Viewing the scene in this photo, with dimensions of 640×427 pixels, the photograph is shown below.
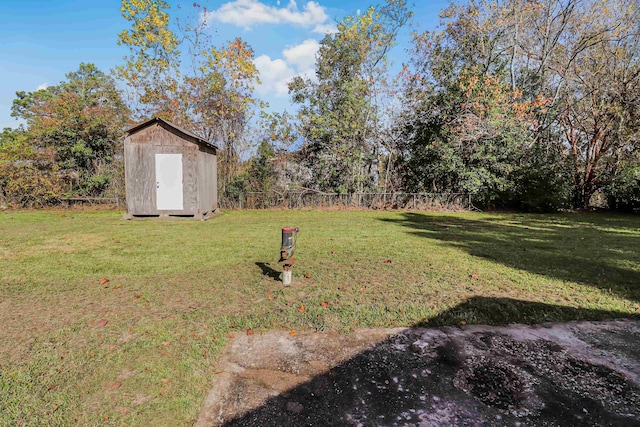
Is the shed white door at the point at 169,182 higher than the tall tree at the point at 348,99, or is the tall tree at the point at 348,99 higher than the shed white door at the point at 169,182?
the tall tree at the point at 348,99

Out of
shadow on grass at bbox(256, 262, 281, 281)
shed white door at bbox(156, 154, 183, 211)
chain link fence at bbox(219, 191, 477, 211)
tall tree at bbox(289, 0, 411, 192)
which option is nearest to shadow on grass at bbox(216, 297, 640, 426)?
shadow on grass at bbox(256, 262, 281, 281)

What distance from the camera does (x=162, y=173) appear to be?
10492mm

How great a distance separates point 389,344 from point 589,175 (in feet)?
57.4

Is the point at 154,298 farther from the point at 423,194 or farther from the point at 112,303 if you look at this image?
the point at 423,194

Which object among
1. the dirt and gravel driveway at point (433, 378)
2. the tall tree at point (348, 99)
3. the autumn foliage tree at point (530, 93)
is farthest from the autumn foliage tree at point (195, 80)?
the dirt and gravel driveway at point (433, 378)

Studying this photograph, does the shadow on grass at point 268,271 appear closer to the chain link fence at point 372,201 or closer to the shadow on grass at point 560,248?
the shadow on grass at point 560,248

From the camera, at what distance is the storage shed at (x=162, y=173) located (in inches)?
410

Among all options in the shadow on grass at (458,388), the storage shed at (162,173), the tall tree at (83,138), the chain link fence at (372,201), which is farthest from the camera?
the chain link fence at (372,201)

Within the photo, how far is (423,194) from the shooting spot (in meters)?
14.8

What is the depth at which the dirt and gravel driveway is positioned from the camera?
192 centimetres

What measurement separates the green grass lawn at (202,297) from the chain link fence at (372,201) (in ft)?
23.0

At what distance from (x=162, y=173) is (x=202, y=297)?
806 centimetres

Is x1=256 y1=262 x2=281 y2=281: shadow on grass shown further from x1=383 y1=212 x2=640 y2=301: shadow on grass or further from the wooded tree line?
the wooded tree line

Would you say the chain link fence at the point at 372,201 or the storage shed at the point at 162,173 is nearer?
the storage shed at the point at 162,173
